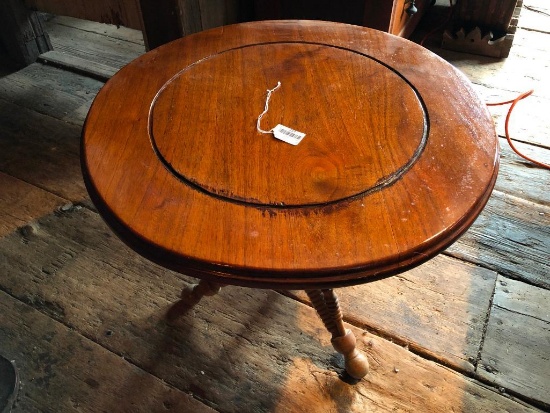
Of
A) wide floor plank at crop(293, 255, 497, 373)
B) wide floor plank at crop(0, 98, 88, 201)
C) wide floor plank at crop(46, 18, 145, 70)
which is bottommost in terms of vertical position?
wide floor plank at crop(293, 255, 497, 373)

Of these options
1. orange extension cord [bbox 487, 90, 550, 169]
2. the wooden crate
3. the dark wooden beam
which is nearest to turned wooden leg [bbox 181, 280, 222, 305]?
the dark wooden beam

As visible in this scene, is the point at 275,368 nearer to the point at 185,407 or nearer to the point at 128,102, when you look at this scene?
the point at 185,407

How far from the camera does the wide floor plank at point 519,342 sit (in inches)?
39.5

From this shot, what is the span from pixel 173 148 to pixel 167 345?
0.55 metres

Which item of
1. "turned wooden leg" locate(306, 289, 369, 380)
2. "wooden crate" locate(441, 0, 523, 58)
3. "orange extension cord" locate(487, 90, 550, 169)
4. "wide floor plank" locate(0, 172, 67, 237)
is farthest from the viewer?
"wooden crate" locate(441, 0, 523, 58)

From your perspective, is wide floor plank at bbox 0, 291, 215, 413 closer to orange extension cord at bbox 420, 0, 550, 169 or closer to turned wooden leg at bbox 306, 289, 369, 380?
turned wooden leg at bbox 306, 289, 369, 380

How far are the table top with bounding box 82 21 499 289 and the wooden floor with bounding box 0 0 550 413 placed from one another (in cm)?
52

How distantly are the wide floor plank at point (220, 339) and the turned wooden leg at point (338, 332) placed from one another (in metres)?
0.06

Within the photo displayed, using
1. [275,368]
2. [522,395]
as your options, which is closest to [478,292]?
[522,395]

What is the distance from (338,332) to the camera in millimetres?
928

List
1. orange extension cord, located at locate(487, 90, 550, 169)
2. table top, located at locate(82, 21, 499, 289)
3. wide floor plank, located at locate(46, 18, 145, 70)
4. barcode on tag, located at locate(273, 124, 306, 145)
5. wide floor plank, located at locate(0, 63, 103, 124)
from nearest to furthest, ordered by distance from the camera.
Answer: table top, located at locate(82, 21, 499, 289)
barcode on tag, located at locate(273, 124, 306, 145)
orange extension cord, located at locate(487, 90, 550, 169)
wide floor plank, located at locate(0, 63, 103, 124)
wide floor plank, located at locate(46, 18, 145, 70)

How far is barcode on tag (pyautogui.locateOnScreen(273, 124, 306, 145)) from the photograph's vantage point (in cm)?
74

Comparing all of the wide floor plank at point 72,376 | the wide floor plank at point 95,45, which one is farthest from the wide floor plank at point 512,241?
the wide floor plank at point 95,45

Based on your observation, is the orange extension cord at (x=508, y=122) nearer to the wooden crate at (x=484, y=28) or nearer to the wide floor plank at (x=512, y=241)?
the wide floor plank at (x=512, y=241)
